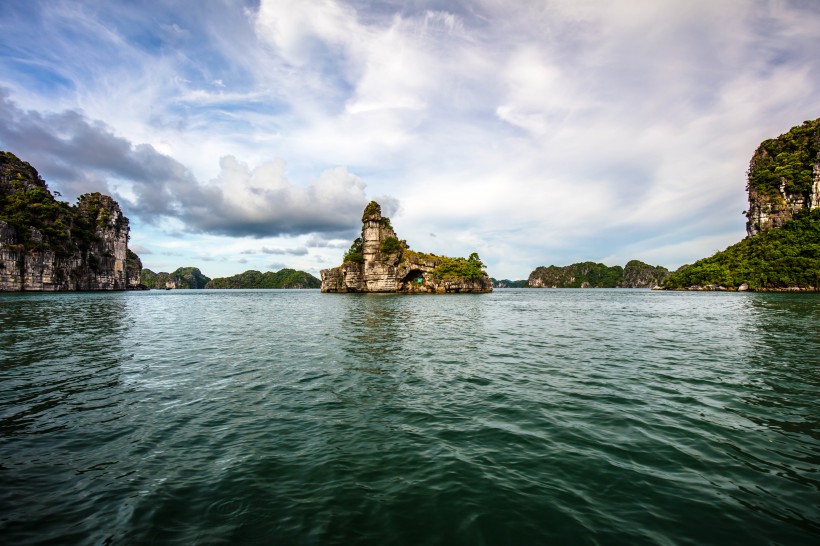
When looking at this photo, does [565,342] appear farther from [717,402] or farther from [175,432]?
[175,432]

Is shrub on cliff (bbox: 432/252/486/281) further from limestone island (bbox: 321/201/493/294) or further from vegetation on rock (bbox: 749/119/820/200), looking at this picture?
vegetation on rock (bbox: 749/119/820/200)

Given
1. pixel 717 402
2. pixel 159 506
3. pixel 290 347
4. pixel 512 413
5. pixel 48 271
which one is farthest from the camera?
pixel 48 271

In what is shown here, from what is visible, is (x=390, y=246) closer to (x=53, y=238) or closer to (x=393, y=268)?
(x=393, y=268)

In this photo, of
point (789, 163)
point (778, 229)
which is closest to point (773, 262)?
point (778, 229)

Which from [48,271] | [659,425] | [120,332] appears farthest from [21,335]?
[48,271]

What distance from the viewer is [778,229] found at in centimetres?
11856

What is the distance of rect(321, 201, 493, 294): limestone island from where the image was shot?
424 ft

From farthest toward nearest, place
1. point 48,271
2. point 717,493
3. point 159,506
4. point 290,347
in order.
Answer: point 48,271
point 290,347
point 717,493
point 159,506

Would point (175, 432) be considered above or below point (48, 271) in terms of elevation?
below

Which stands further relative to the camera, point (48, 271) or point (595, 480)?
point (48, 271)

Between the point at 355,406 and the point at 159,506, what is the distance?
5.83 m

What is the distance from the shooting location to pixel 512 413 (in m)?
10.1

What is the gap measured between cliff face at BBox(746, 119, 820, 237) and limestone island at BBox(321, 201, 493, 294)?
4221 inches

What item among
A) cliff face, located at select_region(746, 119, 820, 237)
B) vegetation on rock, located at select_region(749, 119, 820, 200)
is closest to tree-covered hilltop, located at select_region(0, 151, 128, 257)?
cliff face, located at select_region(746, 119, 820, 237)
